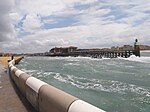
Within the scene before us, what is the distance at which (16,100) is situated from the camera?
360 inches

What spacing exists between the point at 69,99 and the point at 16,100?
4.86 metres

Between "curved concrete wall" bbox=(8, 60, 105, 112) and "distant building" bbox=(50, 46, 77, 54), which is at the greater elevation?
"curved concrete wall" bbox=(8, 60, 105, 112)

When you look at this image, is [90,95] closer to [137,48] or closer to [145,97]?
[145,97]

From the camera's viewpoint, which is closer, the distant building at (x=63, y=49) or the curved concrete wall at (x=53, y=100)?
the curved concrete wall at (x=53, y=100)

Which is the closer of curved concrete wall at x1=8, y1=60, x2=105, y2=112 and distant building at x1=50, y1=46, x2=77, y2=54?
curved concrete wall at x1=8, y1=60, x2=105, y2=112

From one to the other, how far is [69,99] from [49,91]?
1.22m

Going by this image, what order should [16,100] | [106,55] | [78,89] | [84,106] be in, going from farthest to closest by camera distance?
[106,55] < [78,89] < [16,100] < [84,106]

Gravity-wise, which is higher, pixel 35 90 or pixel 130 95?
pixel 35 90

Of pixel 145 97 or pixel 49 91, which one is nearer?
pixel 49 91

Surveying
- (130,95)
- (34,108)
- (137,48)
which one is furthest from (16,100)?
(137,48)

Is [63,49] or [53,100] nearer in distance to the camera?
[53,100]

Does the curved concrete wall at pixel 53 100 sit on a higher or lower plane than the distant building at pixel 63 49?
higher

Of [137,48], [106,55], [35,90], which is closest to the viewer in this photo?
[35,90]

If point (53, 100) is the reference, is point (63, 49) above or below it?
below
